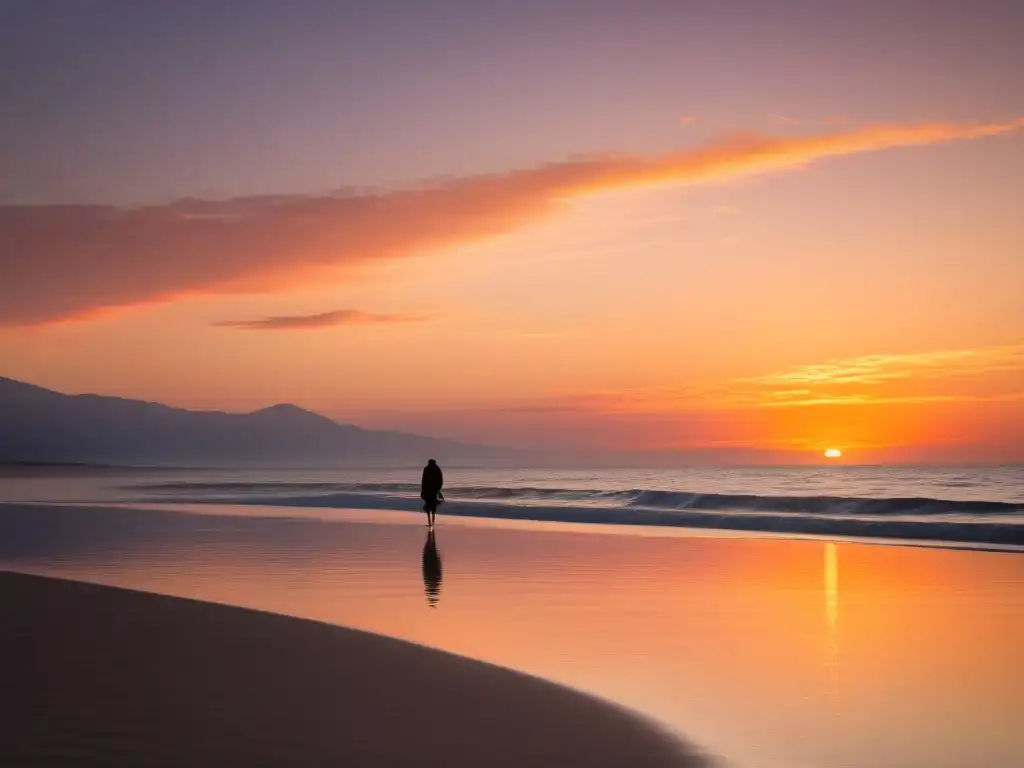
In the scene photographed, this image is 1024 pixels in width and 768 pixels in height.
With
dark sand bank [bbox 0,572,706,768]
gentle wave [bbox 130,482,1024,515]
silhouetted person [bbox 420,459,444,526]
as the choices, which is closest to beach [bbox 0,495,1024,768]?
dark sand bank [bbox 0,572,706,768]

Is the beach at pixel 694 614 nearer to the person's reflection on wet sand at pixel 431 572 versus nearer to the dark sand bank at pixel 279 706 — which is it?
the person's reflection on wet sand at pixel 431 572

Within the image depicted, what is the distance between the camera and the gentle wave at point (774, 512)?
24141 mm

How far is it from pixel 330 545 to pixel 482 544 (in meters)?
3.02

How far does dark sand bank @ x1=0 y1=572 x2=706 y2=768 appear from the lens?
608 centimetres

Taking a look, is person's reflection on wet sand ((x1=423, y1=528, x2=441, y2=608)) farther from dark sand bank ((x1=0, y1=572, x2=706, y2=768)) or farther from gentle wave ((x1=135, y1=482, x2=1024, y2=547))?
gentle wave ((x1=135, y1=482, x2=1024, y2=547))

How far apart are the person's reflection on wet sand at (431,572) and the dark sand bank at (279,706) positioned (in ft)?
9.61

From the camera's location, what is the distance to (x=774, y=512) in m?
30.9

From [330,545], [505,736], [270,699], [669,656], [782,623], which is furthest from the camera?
[330,545]

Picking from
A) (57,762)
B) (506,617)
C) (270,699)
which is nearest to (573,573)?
(506,617)

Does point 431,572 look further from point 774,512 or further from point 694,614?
point 774,512

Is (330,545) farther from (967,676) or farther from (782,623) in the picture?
(967,676)

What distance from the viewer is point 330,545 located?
68.5 feet

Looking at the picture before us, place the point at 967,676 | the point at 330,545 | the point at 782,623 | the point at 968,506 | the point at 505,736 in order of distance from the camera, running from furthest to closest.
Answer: the point at 968,506
the point at 330,545
the point at 782,623
the point at 967,676
the point at 505,736

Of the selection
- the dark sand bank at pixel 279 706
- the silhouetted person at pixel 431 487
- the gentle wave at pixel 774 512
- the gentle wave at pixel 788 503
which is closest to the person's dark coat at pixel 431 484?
the silhouetted person at pixel 431 487
